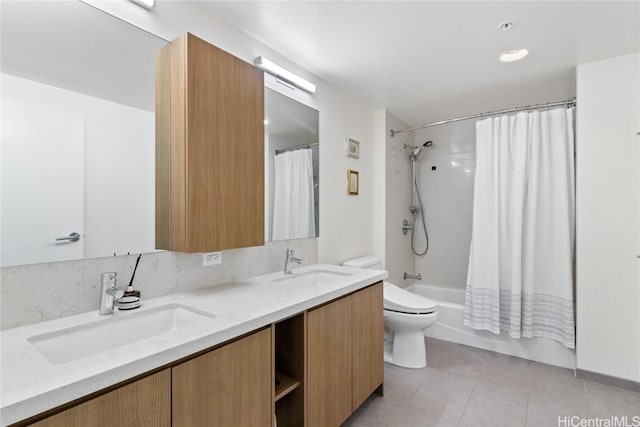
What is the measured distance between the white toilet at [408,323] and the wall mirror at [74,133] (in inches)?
69.5

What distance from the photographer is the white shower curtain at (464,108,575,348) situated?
2420 millimetres

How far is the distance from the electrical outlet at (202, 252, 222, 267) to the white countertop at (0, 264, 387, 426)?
0.43ft

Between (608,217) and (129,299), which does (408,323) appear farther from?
(129,299)

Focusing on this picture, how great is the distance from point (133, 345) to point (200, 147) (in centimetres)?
84

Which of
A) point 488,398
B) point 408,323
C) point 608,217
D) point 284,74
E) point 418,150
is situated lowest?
point 488,398

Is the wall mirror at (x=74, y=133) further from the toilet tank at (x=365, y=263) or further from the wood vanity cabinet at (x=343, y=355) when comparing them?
the toilet tank at (x=365, y=263)

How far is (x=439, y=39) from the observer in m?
1.93

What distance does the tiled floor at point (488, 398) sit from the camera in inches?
70.8

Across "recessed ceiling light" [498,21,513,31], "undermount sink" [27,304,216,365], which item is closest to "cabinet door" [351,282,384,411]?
"undermount sink" [27,304,216,365]

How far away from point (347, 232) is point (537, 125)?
71.1 inches

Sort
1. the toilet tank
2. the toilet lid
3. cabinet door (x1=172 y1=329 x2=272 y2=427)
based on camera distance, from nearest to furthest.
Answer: cabinet door (x1=172 y1=329 x2=272 y2=427) < the toilet lid < the toilet tank

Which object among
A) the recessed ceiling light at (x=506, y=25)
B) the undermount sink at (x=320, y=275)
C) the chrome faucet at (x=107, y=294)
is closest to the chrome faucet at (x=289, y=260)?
the undermount sink at (x=320, y=275)

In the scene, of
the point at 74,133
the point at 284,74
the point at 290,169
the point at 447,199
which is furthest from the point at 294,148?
the point at 447,199

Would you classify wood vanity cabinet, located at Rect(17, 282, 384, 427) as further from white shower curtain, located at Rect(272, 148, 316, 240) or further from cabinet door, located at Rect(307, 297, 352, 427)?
white shower curtain, located at Rect(272, 148, 316, 240)
